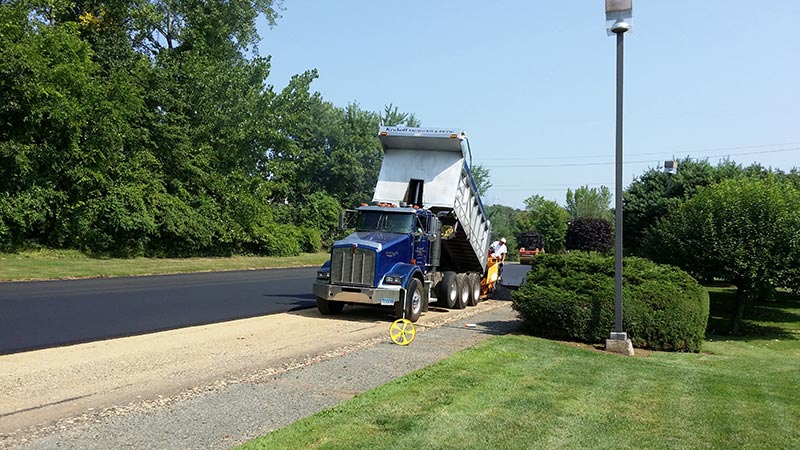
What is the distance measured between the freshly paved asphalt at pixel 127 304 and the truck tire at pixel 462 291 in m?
3.94

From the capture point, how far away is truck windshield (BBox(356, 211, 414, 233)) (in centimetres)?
1517

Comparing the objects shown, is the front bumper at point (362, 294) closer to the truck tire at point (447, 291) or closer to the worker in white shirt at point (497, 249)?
the truck tire at point (447, 291)

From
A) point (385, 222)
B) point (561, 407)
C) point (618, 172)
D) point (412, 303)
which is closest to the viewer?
point (561, 407)

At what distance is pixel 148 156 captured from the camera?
31344 millimetres

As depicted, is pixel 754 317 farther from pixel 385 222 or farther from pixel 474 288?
pixel 385 222

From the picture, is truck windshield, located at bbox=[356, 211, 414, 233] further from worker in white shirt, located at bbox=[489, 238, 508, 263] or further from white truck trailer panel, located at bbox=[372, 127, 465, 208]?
worker in white shirt, located at bbox=[489, 238, 508, 263]

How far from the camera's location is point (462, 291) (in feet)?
58.7

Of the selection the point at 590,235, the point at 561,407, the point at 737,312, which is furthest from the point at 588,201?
the point at 561,407

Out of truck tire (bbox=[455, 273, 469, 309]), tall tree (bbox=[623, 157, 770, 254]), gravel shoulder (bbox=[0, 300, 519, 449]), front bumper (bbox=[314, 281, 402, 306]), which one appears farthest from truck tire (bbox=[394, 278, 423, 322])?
tall tree (bbox=[623, 157, 770, 254])

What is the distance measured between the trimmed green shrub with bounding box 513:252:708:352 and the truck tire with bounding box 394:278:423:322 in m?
2.46

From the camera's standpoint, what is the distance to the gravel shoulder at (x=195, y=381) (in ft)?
18.6

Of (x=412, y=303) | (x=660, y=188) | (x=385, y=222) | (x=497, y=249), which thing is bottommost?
(x=412, y=303)

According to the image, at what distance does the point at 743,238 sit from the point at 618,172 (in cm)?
662

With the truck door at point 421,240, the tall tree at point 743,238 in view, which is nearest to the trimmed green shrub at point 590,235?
the tall tree at point 743,238
